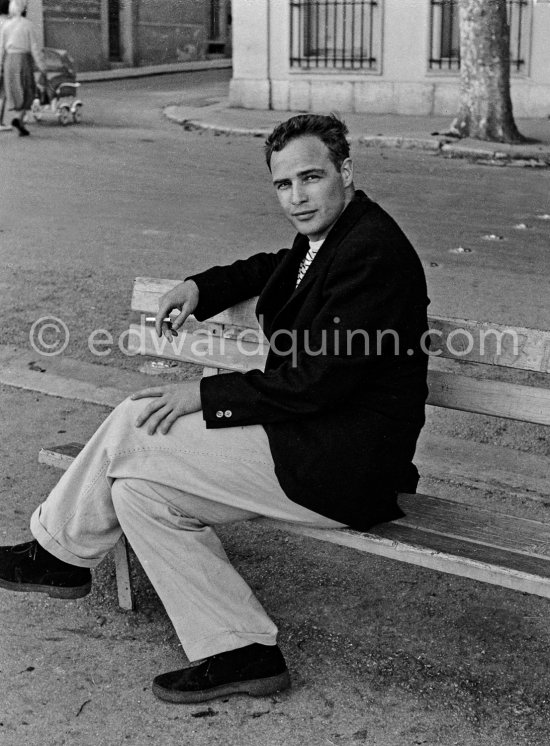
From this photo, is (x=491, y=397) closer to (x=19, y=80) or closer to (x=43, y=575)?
(x=43, y=575)

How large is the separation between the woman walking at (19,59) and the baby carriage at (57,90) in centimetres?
40

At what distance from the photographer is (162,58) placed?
31781mm

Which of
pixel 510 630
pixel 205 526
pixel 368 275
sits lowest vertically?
pixel 510 630

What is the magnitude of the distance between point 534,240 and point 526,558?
255 inches

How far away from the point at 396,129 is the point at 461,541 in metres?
13.7

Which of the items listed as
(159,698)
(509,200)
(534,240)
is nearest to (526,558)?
(159,698)

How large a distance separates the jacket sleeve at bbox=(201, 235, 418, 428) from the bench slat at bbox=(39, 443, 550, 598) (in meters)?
0.36

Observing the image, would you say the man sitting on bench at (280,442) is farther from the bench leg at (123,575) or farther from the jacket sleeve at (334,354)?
the bench leg at (123,575)

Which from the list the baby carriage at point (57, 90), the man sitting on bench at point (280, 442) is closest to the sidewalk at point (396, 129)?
the baby carriage at point (57, 90)

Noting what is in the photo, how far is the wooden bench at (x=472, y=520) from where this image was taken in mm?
2928

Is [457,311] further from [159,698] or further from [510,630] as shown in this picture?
[159,698]

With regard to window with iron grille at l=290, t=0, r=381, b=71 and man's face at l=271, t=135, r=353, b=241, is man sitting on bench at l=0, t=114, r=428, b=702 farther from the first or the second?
window with iron grille at l=290, t=0, r=381, b=71

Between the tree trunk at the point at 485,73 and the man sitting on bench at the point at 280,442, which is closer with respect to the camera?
the man sitting on bench at the point at 280,442

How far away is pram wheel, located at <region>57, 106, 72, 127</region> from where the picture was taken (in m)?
17.0
